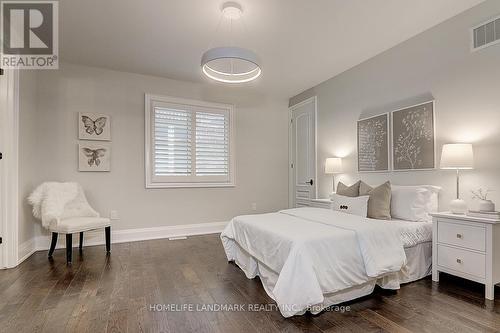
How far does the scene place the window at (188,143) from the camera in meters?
4.58

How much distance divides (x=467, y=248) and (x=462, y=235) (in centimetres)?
12

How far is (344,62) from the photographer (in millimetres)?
4074

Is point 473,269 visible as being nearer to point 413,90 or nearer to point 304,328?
point 304,328

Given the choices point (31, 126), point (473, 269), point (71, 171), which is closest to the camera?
point (473, 269)

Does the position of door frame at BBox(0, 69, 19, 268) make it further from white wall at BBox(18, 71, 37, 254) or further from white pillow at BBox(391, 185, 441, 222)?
white pillow at BBox(391, 185, 441, 222)

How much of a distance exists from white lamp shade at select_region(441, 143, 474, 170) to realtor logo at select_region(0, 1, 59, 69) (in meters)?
4.17

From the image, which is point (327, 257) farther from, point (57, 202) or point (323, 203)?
point (57, 202)

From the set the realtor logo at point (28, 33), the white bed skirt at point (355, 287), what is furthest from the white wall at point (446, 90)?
the realtor logo at point (28, 33)

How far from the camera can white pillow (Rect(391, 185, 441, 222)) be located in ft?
9.77

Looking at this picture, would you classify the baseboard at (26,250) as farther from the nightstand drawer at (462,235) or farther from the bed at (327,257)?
the nightstand drawer at (462,235)

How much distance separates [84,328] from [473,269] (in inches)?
125

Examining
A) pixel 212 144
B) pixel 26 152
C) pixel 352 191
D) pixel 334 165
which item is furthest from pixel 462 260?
pixel 26 152

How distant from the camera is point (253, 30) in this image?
3.16 metres

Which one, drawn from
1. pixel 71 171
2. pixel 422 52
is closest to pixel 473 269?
pixel 422 52
